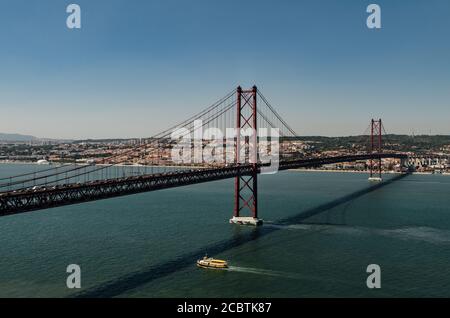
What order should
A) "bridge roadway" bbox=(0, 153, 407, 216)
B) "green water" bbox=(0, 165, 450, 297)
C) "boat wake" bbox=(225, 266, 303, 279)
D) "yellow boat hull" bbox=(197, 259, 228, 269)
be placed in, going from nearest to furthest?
"bridge roadway" bbox=(0, 153, 407, 216), "green water" bbox=(0, 165, 450, 297), "boat wake" bbox=(225, 266, 303, 279), "yellow boat hull" bbox=(197, 259, 228, 269)

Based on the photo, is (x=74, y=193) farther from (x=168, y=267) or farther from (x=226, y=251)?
(x=226, y=251)

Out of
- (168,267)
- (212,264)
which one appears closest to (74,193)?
(168,267)

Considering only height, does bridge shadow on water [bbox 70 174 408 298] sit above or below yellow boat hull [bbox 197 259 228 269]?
below

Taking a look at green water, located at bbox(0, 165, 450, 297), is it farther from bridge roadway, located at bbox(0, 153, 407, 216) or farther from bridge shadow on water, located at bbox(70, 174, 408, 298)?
bridge roadway, located at bbox(0, 153, 407, 216)

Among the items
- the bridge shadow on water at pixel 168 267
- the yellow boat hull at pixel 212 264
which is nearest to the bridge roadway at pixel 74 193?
the bridge shadow on water at pixel 168 267

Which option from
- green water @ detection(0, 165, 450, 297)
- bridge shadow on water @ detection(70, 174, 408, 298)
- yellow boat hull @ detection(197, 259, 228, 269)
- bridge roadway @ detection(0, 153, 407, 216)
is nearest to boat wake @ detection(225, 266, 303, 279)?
green water @ detection(0, 165, 450, 297)

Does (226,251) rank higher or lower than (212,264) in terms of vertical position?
lower

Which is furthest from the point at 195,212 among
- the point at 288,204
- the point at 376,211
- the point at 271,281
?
the point at 271,281

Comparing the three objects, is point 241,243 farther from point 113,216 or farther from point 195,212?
point 113,216
